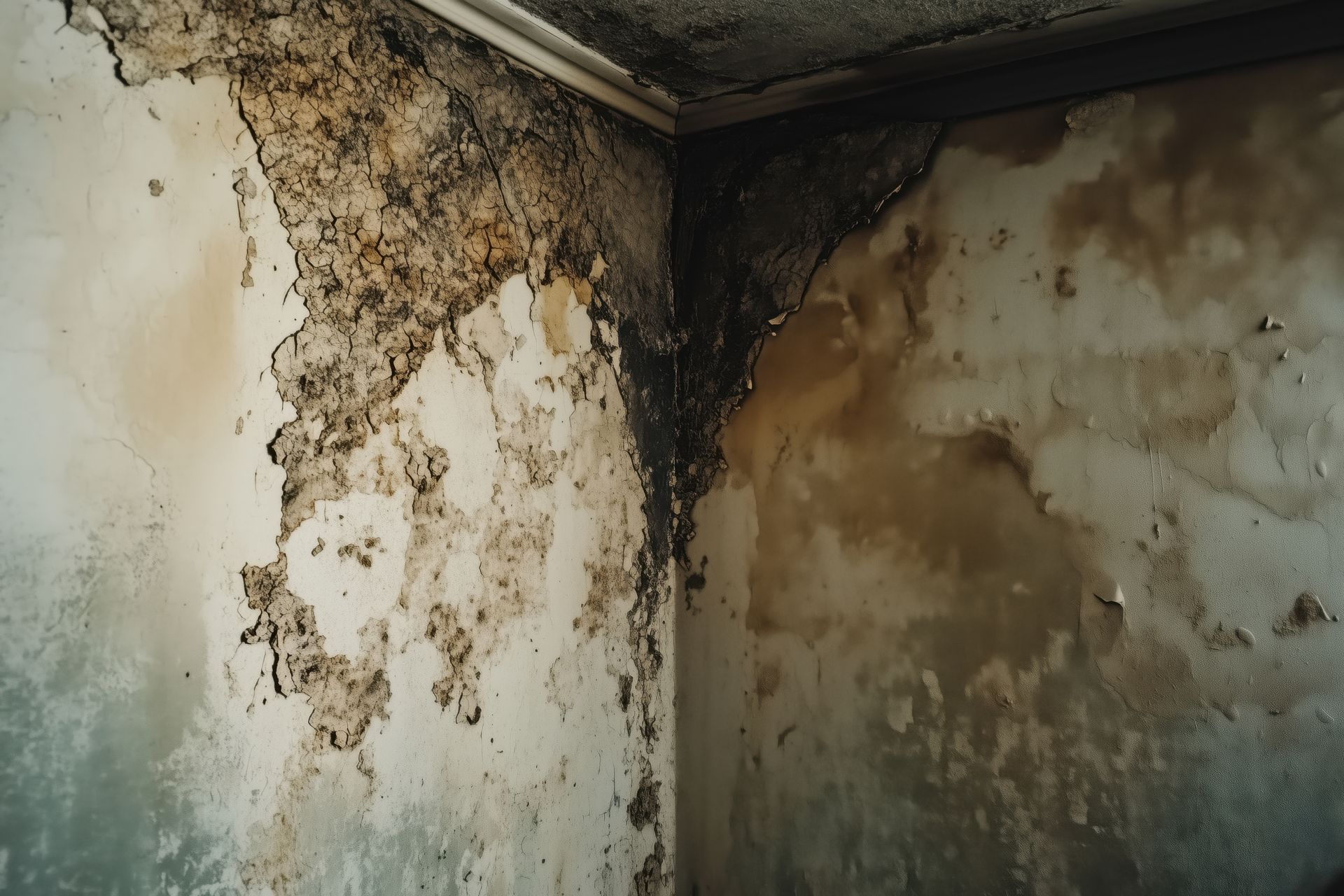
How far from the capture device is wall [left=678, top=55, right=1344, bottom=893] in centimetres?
175

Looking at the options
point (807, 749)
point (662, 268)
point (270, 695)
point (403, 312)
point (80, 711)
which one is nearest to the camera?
point (80, 711)

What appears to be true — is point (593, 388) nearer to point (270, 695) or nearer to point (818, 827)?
point (270, 695)

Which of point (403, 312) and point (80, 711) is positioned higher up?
point (403, 312)

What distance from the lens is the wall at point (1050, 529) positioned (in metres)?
1.75

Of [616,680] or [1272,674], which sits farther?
[616,680]

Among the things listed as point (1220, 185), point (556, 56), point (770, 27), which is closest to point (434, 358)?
point (556, 56)

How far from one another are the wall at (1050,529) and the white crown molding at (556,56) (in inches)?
15.7

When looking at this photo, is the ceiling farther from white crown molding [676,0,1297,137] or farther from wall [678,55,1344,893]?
wall [678,55,1344,893]

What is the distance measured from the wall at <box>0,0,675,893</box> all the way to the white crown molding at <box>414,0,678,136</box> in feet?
0.14

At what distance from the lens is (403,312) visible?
168 cm

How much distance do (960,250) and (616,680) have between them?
52.6 inches

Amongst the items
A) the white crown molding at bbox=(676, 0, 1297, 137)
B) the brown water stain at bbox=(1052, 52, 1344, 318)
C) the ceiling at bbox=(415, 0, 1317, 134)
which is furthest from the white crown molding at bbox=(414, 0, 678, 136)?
the brown water stain at bbox=(1052, 52, 1344, 318)

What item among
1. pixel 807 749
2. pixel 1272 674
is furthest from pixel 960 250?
pixel 807 749

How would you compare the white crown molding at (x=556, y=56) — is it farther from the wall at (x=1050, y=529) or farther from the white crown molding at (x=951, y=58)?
the wall at (x=1050, y=529)
